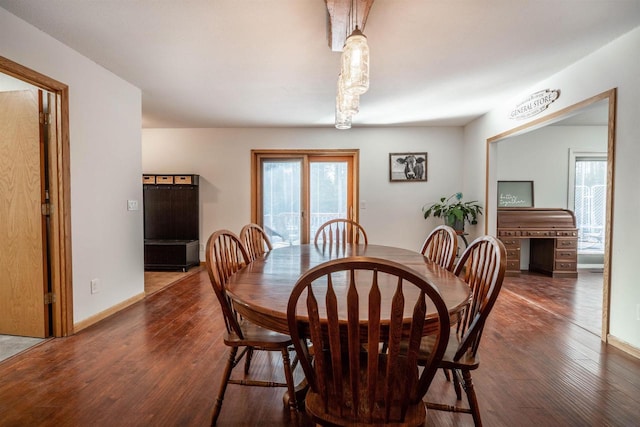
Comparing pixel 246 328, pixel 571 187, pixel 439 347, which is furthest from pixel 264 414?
pixel 571 187

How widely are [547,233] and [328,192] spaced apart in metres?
3.23

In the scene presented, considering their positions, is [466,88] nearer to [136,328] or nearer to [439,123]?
[439,123]

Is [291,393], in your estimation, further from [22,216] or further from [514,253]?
[514,253]

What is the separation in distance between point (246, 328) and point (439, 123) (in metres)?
4.34

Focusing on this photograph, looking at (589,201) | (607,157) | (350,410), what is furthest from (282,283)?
(589,201)

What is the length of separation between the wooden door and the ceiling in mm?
680

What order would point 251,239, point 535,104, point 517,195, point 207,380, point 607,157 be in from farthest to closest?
point 517,195 → point 535,104 → point 607,157 → point 251,239 → point 207,380

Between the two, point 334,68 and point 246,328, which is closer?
point 246,328

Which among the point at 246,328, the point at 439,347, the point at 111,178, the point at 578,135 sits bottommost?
the point at 246,328

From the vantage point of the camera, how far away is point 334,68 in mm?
2811

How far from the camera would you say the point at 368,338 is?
0.93 metres

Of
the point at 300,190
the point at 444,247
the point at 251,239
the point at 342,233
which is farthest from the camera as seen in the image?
the point at 300,190

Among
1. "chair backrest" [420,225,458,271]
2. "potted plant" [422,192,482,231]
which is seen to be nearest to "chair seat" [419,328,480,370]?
"chair backrest" [420,225,458,271]

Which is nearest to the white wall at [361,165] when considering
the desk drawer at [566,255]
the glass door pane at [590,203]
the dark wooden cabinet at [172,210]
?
the dark wooden cabinet at [172,210]
